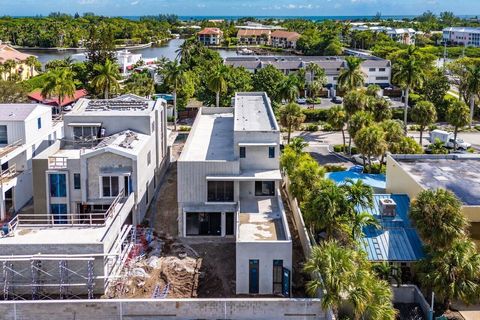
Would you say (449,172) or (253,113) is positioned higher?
(253,113)

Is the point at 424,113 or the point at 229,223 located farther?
the point at 424,113

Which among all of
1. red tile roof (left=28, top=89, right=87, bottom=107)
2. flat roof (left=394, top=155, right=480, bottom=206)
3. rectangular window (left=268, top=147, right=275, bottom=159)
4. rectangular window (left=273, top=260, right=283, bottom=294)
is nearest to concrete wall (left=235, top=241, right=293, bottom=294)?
rectangular window (left=273, top=260, right=283, bottom=294)

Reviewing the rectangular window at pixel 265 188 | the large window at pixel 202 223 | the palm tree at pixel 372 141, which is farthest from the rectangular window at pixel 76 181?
the palm tree at pixel 372 141

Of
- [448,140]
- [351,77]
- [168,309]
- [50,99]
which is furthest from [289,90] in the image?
[168,309]

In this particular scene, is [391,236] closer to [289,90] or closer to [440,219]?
[440,219]

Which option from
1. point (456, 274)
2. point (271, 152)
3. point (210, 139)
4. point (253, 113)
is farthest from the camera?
point (253, 113)

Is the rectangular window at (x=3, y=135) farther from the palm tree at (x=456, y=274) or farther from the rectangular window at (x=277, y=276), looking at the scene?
the palm tree at (x=456, y=274)

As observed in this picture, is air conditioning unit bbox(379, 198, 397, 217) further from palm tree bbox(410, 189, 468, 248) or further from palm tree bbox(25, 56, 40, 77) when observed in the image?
palm tree bbox(25, 56, 40, 77)
